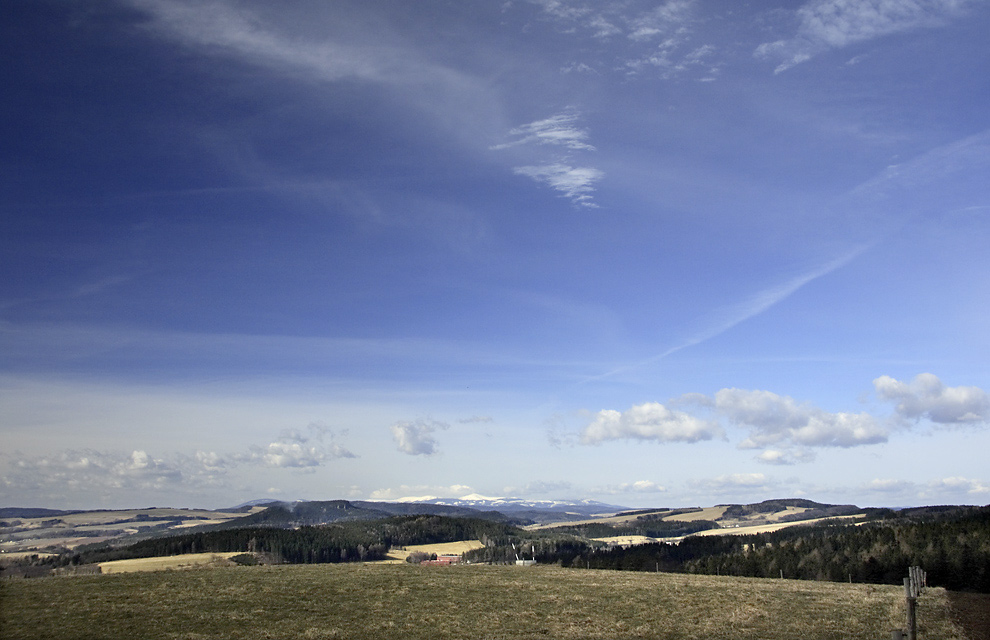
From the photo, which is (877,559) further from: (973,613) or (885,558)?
(973,613)

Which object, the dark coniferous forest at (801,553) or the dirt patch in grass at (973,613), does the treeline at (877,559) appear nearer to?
the dark coniferous forest at (801,553)

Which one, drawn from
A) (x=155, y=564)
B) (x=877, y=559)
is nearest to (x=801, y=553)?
(x=877, y=559)

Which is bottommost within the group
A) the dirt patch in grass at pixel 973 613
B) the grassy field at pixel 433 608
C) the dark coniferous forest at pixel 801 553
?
the dark coniferous forest at pixel 801 553

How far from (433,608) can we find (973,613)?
129 ft

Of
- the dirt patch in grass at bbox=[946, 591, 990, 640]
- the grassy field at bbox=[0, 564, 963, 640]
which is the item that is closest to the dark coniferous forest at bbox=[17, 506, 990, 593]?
the dirt patch in grass at bbox=[946, 591, 990, 640]

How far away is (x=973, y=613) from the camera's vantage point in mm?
47219

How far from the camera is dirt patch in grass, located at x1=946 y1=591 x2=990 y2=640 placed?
37.4 meters

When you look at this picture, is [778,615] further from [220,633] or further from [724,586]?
[220,633]

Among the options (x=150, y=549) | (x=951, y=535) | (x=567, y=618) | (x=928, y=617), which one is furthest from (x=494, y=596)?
(x=150, y=549)

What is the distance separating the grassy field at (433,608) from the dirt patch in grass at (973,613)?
112 cm

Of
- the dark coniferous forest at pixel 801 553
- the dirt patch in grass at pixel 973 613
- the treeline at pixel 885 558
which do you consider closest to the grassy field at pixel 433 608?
the dirt patch in grass at pixel 973 613

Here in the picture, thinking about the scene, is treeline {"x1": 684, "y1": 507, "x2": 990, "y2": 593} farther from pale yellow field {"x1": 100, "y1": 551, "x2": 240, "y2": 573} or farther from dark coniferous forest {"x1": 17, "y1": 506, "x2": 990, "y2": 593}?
pale yellow field {"x1": 100, "y1": 551, "x2": 240, "y2": 573}

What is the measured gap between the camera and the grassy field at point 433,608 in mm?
34594

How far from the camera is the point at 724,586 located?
58.3m
